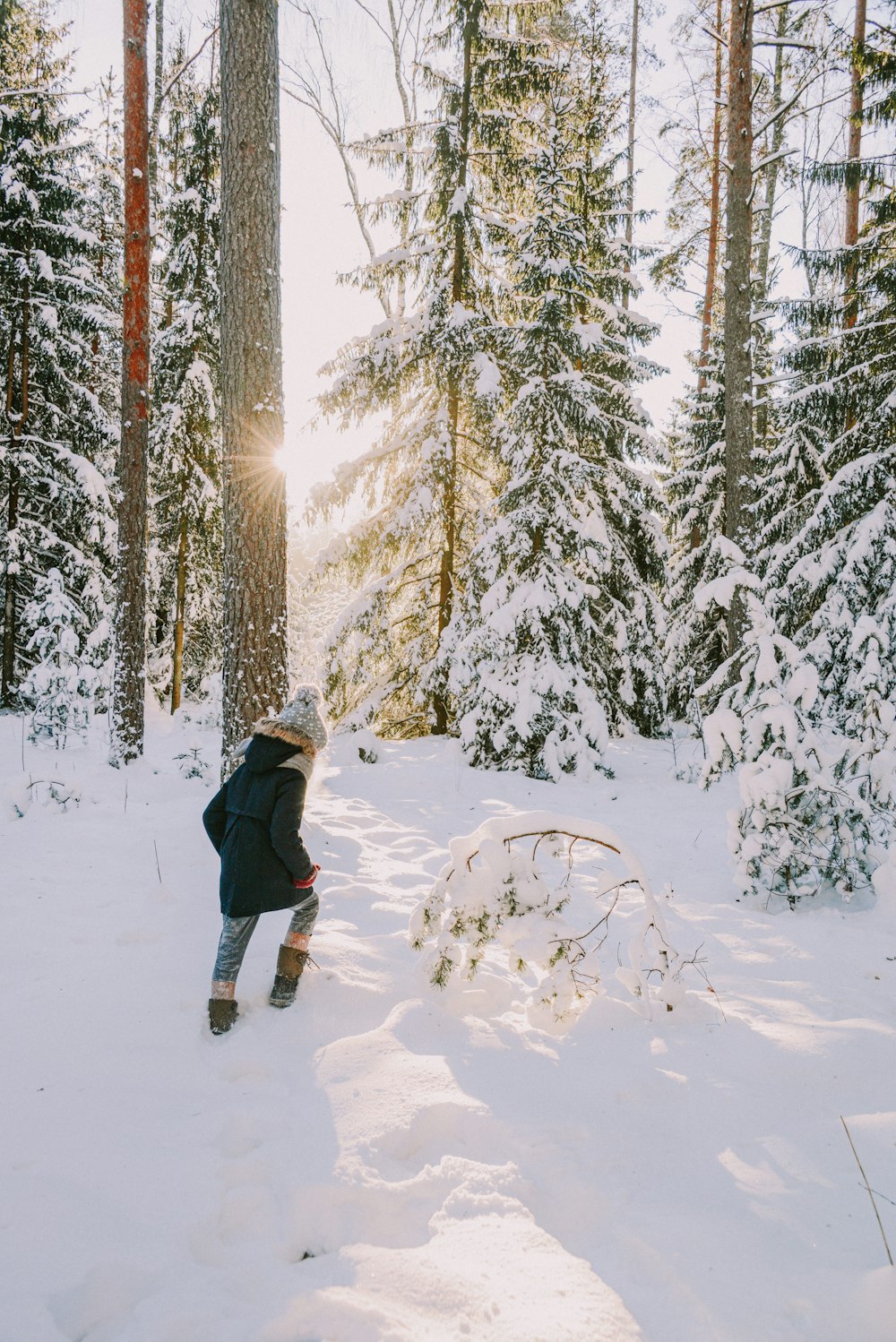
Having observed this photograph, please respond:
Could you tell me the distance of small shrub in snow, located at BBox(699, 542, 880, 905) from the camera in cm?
439

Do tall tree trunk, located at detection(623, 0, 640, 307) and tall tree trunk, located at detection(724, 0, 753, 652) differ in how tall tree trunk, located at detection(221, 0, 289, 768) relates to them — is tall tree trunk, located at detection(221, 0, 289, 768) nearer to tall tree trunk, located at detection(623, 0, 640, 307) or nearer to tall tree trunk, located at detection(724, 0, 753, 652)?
tall tree trunk, located at detection(724, 0, 753, 652)

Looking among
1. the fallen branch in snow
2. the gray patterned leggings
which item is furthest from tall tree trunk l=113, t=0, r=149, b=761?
the fallen branch in snow

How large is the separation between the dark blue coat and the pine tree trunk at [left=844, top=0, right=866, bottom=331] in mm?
10706

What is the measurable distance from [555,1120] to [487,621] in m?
6.26

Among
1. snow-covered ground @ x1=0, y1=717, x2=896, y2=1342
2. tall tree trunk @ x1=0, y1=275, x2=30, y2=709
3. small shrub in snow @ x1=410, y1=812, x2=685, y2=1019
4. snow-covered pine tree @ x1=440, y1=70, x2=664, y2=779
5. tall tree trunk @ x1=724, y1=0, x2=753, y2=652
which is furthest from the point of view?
tall tree trunk @ x1=0, y1=275, x2=30, y2=709

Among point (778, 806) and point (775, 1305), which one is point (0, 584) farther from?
point (775, 1305)

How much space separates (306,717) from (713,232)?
606 inches

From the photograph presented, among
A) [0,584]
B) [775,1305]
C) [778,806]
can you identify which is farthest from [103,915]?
[0,584]

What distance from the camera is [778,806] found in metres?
4.38

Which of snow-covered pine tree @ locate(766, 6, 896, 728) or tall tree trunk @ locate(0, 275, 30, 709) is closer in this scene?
snow-covered pine tree @ locate(766, 6, 896, 728)

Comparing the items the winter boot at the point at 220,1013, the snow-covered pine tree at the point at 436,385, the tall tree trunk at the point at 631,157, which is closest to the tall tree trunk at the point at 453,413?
the snow-covered pine tree at the point at 436,385

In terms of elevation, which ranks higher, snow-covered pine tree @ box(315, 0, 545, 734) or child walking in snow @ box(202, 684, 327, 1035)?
snow-covered pine tree @ box(315, 0, 545, 734)

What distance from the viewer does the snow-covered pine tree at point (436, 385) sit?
9.08 metres

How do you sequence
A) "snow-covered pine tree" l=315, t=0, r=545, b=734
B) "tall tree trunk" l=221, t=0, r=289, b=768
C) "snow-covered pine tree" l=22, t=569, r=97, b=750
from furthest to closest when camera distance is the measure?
1. "snow-covered pine tree" l=22, t=569, r=97, b=750
2. "snow-covered pine tree" l=315, t=0, r=545, b=734
3. "tall tree trunk" l=221, t=0, r=289, b=768
